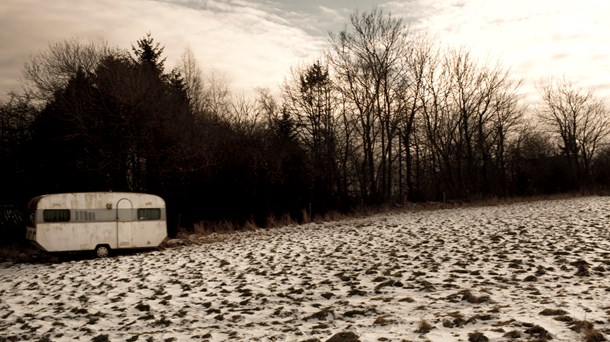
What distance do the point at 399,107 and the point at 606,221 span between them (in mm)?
23010

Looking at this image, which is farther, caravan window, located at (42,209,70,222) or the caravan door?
the caravan door

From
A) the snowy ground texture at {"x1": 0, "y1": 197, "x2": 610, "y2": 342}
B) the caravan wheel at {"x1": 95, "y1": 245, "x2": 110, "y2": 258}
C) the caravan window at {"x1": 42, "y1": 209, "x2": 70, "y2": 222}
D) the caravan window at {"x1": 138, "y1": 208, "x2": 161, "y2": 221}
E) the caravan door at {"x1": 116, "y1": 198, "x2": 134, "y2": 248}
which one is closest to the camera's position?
the snowy ground texture at {"x1": 0, "y1": 197, "x2": 610, "y2": 342}

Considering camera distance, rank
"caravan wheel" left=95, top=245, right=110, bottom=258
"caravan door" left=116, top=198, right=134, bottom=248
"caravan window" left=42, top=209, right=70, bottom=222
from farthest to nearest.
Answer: "caravan door" left=116, top=198, right=134, bottom=248, "caravan wheel" left=95, top=245, right=110, bottom=258, "caravan window" left=42, top=209, right=70, bottom=222

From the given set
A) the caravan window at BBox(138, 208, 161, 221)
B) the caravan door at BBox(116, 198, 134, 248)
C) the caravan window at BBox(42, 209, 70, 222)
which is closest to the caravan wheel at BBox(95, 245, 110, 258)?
the caravan door at BBox(116, 198, 134, 248)

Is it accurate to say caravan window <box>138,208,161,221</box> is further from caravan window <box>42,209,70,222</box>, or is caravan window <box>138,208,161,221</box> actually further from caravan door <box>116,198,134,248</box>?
caravan window <box>42,209,70,222</box>

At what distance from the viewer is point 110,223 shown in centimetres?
1848

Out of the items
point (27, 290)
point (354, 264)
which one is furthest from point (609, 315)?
point (27, 290)

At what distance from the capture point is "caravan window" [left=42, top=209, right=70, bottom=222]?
1731 centimetres

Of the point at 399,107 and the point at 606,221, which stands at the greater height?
the point at 399,107

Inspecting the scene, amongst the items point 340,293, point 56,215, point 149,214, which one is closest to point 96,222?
point 56,215

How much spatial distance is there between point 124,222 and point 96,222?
111 centimetres

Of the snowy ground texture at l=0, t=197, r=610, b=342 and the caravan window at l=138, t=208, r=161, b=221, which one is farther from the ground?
the caravan window at l=138, t=208, r=161, b=221

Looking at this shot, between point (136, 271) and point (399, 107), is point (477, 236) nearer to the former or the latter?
point (136, 271)

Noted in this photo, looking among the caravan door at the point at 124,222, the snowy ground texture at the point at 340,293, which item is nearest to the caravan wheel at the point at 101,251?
the caravan door at the point at 124,222
